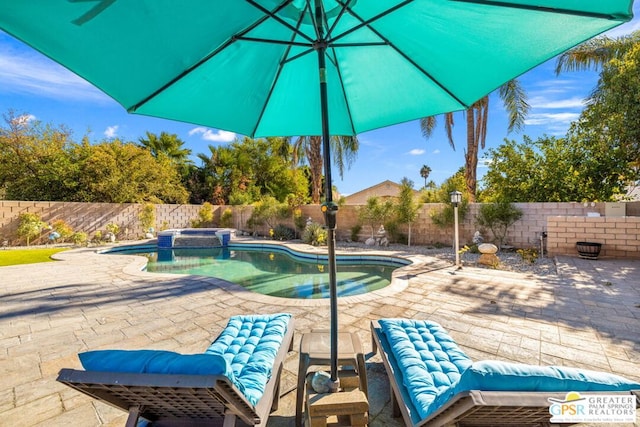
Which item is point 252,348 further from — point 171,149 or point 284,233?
point 171,149

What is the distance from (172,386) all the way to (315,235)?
1079 cm

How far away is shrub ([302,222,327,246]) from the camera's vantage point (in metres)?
11.5

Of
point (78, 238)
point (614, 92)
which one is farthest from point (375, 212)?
point (78, 238)

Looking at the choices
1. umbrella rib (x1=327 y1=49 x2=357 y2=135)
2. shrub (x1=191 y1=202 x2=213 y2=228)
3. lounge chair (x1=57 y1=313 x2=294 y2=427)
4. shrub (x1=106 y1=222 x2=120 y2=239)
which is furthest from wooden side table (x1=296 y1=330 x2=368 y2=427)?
shrub (x1=191 y1=202 x2=213 y2=228)

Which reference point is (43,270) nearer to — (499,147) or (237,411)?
(237,411)

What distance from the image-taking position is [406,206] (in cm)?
1047

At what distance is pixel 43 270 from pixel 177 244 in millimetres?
6542

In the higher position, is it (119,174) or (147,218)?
(119,174)

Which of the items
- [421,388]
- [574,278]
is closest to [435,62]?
[421,388]

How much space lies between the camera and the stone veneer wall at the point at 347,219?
7.78 meters

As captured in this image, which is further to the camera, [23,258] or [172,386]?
[23,258]

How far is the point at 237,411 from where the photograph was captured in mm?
1256

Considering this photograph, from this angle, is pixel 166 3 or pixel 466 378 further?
pixel 166 3

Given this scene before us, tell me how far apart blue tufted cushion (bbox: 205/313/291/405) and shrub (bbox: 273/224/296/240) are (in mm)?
11293
